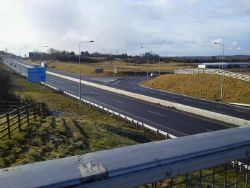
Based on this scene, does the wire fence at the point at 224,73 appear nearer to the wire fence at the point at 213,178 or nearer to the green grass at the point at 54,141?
the green grass at the point at 54,141

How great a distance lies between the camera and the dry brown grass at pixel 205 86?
201 ft

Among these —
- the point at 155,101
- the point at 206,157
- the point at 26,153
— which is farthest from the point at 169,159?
the point at 155,101

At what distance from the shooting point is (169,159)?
131 inches

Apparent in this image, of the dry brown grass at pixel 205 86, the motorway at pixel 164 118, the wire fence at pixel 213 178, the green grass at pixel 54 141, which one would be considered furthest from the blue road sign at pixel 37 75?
the wire fence at pixel 213 178

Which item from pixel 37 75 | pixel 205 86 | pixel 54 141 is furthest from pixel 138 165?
pixel 205 86

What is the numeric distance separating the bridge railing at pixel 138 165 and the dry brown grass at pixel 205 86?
181 feet

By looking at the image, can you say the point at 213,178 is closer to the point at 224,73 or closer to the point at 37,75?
the point at 37,75

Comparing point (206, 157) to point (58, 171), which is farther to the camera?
point (206, 157)

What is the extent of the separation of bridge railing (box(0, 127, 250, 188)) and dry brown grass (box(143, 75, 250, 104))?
55.3 meters

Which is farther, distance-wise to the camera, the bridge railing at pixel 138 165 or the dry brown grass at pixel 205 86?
the dry brown grass at pixel 205 86

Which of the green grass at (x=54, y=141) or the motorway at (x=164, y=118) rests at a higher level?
the green grass at (x=54, y=141)

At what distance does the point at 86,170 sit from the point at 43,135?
18.1 m

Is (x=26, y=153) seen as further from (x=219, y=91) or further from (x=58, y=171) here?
(x=219, y=91)

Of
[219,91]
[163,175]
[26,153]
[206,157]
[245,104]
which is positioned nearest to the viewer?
[163,175]
